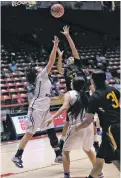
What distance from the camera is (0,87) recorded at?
46.4 ft

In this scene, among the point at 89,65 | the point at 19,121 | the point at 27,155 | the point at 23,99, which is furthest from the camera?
the point at 89,65

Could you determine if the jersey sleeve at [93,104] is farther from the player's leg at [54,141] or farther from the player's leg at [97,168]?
the player's leg at [54,141]

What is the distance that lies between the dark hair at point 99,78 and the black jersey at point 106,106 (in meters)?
0.09

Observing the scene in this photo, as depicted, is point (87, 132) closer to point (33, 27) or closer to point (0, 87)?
point (0, 87)

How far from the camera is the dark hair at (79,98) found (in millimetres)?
5000

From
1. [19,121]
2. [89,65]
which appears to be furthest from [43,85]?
[89,65]

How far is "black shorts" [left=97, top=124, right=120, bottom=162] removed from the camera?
4207 mm

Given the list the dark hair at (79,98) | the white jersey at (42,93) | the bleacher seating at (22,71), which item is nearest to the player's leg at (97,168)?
the dark hair at (79,98)

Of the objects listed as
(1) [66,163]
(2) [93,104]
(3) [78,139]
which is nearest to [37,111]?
(3) [78,139]

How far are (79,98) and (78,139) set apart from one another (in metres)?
0.63

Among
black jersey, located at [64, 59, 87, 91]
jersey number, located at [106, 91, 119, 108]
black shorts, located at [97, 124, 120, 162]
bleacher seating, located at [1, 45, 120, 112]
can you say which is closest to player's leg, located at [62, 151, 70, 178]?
black shorts, located at [97, 124, 120, 162]

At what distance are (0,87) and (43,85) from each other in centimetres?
845

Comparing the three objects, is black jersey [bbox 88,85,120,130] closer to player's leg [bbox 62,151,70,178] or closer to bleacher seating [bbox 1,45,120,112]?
player's leg [bbox 62,151,70,178]

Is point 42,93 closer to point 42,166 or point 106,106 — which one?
point 42,166
